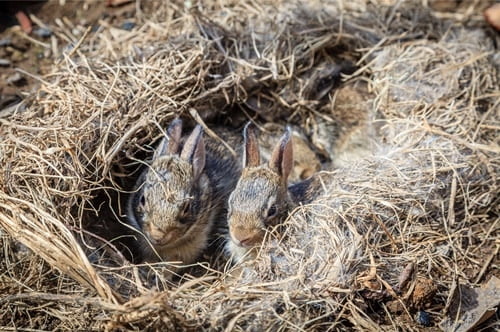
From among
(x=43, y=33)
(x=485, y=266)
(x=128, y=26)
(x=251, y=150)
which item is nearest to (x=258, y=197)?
(x=251, y=150)

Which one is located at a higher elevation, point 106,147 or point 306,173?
point 106,147

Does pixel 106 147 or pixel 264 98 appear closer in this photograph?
pixel 106 147

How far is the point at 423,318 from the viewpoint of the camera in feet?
16.1

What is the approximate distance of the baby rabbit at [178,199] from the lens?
207 inches

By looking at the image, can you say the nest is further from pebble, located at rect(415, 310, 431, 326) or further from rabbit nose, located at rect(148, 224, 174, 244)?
rabbit nose, located at rect(148, 224, 174, 244)

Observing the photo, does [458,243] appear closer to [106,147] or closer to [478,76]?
[478,76]

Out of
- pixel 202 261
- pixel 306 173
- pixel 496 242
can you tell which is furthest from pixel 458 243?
pixel 202 261

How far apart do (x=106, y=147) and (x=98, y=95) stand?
0.56 m

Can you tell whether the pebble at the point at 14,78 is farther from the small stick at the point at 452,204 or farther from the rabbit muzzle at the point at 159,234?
the small stick at the point at 452,204

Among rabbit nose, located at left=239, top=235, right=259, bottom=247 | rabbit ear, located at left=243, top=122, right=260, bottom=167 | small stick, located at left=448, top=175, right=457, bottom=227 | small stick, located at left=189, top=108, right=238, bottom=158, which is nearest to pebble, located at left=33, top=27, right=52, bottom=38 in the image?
small stick, located at left=189, top=108, right=238, bottom=158

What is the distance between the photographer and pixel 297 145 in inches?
257

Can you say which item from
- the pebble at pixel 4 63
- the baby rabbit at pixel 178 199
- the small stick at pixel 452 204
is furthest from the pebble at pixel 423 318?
the pebble at pixel 4 63

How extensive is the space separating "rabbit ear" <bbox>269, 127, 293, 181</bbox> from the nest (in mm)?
370

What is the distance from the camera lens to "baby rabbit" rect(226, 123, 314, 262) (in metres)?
5.22
